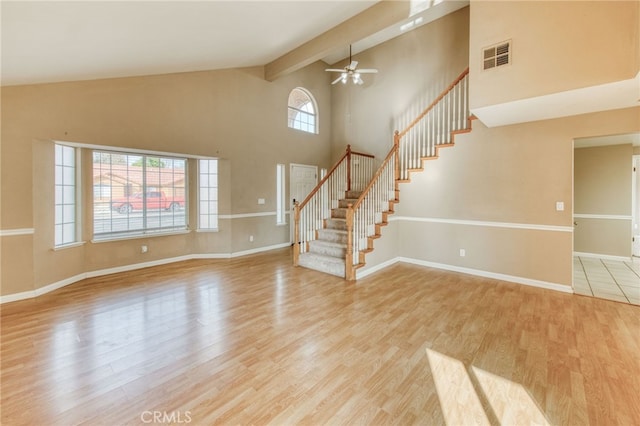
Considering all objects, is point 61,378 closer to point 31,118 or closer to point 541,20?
point 31,118

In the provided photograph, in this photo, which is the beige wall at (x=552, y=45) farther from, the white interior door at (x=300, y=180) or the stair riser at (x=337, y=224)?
the white interior door at (x=300, y=180)

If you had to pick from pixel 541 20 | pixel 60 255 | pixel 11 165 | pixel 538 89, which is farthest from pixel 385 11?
pixel 60 255

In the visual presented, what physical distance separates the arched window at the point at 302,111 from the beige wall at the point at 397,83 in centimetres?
71

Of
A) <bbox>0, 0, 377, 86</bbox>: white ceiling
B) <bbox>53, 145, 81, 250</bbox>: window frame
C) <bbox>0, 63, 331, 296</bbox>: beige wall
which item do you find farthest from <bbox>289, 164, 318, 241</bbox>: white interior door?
<bbox>53, 145, 81, 250</bbox>: window frame

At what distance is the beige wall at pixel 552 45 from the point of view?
2656 mm

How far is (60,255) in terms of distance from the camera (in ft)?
13.2

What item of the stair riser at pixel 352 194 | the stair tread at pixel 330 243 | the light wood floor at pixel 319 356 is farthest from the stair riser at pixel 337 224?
the light wood floor at pixel 319 356

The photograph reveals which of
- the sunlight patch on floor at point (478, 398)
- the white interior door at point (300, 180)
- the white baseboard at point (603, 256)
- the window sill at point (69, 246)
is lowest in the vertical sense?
the sunlight patch on floor at point (478, 398)

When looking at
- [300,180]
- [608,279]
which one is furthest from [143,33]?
[608,279]

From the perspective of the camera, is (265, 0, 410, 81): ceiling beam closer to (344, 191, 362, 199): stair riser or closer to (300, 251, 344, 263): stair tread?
(344, 191, 362, 199): stair riser

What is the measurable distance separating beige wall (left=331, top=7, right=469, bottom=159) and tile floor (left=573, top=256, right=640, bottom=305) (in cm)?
457

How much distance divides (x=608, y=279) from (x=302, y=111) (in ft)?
24.1

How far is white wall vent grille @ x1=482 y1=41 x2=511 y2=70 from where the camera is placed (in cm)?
326

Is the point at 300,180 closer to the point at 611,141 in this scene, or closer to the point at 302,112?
the point at 302,112
